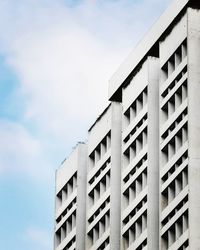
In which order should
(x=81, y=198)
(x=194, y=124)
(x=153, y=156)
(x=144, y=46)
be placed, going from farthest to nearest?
(x=81, y=198), (x=144, y=46), (x=153, y=156), (x=194, y=124)

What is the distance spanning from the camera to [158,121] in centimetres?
9031

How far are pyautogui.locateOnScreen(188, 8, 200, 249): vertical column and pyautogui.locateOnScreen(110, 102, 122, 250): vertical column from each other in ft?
49.9

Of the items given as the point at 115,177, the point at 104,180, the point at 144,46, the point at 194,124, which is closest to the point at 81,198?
the point at 104,180

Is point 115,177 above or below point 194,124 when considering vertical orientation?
above

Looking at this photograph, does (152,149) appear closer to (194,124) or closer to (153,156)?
(153,156)

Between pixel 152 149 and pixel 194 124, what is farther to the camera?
pixel 152 149

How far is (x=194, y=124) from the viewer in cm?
8331

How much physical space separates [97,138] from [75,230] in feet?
26.8

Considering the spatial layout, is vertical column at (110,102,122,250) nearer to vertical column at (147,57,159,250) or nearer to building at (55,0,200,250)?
building at (55,0,200,250)

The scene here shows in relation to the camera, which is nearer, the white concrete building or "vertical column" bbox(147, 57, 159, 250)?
"vertical column" bbox(147, 57, 159, 250)

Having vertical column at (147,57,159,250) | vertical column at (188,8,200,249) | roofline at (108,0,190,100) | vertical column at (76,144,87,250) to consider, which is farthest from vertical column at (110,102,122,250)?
vertical column at (188,8,200,249)

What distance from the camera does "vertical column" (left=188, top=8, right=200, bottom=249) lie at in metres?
81.1

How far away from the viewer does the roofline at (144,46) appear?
88.2m

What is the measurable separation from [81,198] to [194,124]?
78.8 feet
